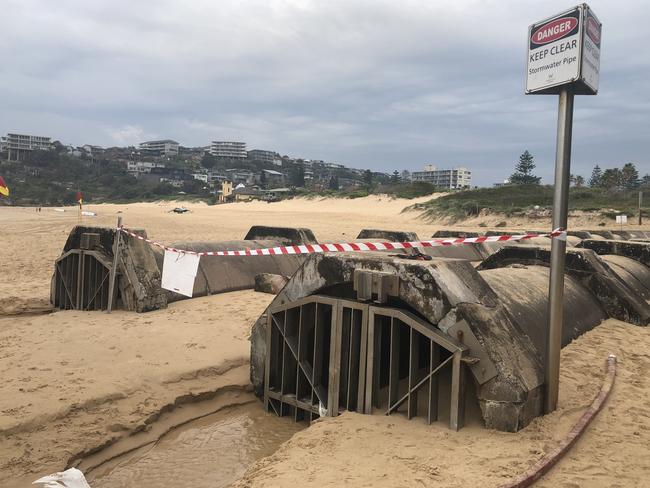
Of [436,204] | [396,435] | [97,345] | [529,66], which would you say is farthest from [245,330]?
[436,204]

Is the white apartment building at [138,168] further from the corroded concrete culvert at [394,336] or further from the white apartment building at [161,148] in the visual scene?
the corroded concrete culvert at [394,336]

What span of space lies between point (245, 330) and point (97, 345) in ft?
6.93

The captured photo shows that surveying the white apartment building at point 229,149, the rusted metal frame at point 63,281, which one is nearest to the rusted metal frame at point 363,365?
the rusted metal frame at point 63,281

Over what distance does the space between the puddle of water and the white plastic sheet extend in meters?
2.75

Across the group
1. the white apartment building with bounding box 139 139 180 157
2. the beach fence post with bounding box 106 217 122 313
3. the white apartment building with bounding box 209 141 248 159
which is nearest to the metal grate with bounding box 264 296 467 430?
the beach fence post with bounding box 106 217 122 313

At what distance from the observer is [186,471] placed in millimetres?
4492

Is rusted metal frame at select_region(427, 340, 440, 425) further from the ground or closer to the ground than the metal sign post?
closer to the ground

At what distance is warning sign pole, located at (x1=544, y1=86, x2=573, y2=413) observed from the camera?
14.1 feet

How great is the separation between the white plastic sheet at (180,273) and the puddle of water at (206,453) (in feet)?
9.01

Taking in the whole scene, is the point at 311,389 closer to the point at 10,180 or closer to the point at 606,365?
the point at 606,365

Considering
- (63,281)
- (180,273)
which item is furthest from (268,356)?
(63,281)

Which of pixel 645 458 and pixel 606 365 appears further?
pixel 606 365

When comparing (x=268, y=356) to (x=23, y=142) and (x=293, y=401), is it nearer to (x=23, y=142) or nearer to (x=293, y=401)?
(x=293, y=401)

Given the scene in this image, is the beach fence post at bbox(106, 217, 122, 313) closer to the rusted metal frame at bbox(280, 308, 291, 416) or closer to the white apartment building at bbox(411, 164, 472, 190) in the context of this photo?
the rusted metal frame at bbox(280, 308, 291, 416)
